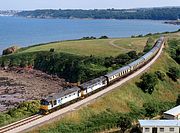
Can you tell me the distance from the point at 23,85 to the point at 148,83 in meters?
31.5

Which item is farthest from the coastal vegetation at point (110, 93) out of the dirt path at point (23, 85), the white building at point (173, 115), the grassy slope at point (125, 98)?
the dirt path at point (23, 85)

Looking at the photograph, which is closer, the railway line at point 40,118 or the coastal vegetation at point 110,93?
the railway line at point 40,118

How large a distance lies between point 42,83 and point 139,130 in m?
44.3

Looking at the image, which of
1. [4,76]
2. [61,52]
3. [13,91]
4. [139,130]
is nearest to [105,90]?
[139,130]

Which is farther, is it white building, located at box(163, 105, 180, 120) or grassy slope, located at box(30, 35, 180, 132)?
white building, located at box(163, 105, 180, 120)

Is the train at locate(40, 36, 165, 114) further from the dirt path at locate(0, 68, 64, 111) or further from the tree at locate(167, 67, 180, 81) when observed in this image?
the dirt path at locate(0, 68, 64, 111)

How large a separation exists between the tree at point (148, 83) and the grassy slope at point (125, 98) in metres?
1.11

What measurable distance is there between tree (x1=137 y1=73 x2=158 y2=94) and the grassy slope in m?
1.11

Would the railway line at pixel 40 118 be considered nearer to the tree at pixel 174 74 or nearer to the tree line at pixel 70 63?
the tree at pixel 174 74

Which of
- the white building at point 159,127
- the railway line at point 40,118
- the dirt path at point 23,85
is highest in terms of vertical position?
the railway line at point 40,118

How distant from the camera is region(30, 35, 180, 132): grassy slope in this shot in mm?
56906

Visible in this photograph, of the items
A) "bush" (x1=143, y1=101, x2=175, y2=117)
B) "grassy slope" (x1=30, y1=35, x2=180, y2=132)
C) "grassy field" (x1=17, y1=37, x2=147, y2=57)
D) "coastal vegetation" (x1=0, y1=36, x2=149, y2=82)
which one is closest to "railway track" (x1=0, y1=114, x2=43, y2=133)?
"grassy slope" (x1=30, y1=35, x2=180, y2=132)

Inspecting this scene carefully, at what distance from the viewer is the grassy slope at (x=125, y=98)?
56906 millimetres

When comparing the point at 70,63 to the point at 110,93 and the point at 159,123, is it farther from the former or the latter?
the point at 159,123
